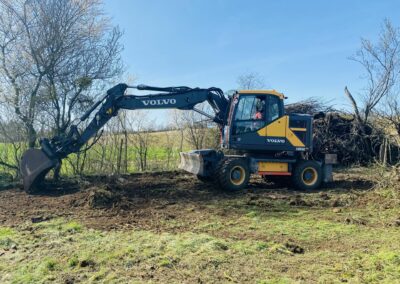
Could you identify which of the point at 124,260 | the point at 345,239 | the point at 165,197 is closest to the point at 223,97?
the point at 165,197

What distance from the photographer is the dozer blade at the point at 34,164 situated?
31.9ft

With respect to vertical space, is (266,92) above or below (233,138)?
above

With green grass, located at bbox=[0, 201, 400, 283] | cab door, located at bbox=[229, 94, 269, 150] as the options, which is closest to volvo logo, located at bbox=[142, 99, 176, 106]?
cab door, located at bbox=[229, 94, 269, 150]

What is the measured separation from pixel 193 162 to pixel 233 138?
139 cm

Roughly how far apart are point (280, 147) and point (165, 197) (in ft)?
11.9

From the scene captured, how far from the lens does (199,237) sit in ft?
19.1

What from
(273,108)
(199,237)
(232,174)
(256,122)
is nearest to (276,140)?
(256,122)

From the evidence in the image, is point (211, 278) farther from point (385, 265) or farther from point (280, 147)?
point (280, 147)

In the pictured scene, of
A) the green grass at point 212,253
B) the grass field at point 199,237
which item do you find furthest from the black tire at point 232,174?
the green grass at point 212,253

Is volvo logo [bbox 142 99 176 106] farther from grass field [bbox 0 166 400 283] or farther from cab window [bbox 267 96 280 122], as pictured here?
cab window [bbox 267 96 280 122]

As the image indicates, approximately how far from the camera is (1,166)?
42.5 feet

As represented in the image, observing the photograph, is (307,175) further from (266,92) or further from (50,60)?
Answer: (50,60)

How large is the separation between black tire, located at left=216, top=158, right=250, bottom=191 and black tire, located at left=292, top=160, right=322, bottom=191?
159 centimetres

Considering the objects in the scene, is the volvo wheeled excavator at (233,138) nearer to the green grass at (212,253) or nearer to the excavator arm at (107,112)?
the excavator arm at (107,112)
